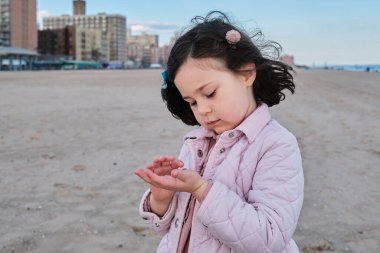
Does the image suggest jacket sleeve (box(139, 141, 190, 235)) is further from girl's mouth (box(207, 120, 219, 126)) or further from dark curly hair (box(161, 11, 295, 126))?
dark curly hair (box(161, 11, 295, 126))

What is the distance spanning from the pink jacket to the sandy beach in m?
1.69

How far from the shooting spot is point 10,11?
11069 centimetres

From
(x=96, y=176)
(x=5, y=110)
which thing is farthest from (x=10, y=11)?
(x=96, y=176)

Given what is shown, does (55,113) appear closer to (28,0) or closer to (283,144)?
(283,144)

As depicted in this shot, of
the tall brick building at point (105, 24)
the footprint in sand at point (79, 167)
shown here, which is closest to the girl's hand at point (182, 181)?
the footprint in sand at point (79, 167)

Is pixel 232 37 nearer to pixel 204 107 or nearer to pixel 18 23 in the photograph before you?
pixel 204 107

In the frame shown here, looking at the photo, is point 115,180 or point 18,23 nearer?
point 115,180

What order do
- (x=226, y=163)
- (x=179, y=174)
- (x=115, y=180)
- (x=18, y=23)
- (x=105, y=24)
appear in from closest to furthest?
(x=179, y=174), (x=226, y=163), (x=115, y=180), (x=18, y=23), (x=105, y=24)

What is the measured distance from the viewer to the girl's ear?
1.65 m

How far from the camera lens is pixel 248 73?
66.2 inches

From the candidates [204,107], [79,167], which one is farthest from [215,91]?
[79,167]

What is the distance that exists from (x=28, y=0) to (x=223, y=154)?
419 ft

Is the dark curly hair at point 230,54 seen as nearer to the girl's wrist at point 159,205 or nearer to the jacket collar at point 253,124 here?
the jacket collar at point 253,124

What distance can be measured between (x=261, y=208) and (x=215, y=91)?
43 cm
